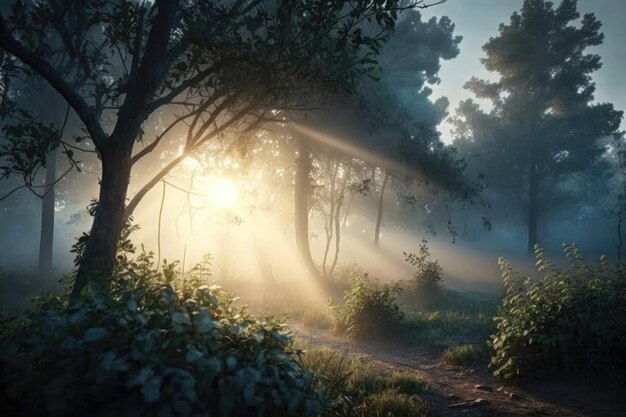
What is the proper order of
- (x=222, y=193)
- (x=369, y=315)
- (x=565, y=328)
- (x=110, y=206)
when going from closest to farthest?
(x=110, y=206), (x=565, y=328), (x=369, y=315), (x=222, y=193)

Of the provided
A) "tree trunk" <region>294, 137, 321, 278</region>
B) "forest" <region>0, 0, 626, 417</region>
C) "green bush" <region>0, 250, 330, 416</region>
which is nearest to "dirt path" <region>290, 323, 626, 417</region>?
"forest" <region>0, 0, 626, 417</region>

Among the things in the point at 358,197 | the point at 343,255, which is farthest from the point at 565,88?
the point at 343,255

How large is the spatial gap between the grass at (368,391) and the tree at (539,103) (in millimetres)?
29774

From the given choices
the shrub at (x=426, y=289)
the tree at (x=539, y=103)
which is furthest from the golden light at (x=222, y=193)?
the tree at (x=539, y=103)

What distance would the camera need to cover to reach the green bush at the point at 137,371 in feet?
7.58

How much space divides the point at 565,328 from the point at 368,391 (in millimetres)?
3161

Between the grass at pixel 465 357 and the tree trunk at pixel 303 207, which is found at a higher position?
the tree trunk at pixel 303 207

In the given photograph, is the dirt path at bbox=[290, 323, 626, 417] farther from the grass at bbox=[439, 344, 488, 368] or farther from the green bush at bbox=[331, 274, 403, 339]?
the green bush at bbox=[331, 274, 403, 339]

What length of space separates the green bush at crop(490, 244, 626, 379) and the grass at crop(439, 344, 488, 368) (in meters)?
0.76

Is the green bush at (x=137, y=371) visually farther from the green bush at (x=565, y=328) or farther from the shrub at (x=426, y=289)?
the shrub at (x=426, y=289)

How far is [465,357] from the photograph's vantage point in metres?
7.61

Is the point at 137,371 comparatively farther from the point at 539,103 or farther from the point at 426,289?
the point at 539,103

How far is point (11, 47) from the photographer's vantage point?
4.54 metres

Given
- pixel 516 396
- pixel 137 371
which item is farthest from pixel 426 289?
pixel 137 371
